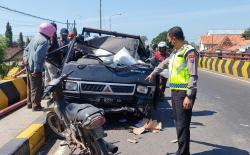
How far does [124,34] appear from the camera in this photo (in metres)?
9.84

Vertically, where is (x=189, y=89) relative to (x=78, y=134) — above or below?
above

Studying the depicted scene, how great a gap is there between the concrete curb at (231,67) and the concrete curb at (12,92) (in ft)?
39.1

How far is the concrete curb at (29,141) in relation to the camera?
5.41 m

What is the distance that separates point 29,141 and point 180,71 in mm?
2392

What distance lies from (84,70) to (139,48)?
7.72 feet

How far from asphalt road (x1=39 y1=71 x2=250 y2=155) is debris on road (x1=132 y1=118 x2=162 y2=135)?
123mm

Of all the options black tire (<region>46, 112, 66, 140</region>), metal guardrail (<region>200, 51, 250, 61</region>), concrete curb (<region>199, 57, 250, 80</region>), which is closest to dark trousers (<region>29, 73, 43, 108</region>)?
black tire (<region>46, 112, 66, 140</region>)

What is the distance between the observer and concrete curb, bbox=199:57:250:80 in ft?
64.3

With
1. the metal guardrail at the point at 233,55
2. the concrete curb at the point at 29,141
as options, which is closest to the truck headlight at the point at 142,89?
the concrete curb at the point at 29,141

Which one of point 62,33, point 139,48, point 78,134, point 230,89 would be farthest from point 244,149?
point 230,89

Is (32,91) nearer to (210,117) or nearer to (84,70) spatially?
(84,70)

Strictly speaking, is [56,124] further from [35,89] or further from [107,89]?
[35,89]

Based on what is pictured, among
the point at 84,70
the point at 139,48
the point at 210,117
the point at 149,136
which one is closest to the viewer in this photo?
the point at 149,136

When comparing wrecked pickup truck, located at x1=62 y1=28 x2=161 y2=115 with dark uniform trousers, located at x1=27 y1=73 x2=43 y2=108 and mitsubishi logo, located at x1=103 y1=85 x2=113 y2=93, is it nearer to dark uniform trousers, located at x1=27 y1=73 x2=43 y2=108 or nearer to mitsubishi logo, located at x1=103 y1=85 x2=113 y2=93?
mitsubishi logo, located at x1=103 y1=85 x2=113 y2=93
